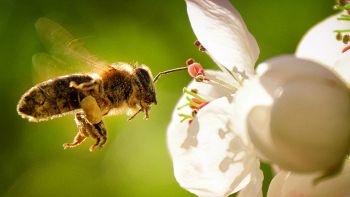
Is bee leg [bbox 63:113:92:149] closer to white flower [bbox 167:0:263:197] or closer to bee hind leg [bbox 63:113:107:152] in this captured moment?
bee hind leg [bbox 63:113:107:152]

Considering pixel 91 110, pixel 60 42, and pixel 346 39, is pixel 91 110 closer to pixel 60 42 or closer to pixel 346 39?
pixel 60 42

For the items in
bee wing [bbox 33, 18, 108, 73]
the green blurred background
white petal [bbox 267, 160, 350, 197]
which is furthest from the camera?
the green blurred background

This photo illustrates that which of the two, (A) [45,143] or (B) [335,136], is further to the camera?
(A) [45,143]

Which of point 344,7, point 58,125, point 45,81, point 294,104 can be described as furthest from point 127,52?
point 294,104

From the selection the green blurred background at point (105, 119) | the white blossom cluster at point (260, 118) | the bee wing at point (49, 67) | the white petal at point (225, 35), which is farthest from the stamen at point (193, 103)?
the green blurred background at point (105, 119)

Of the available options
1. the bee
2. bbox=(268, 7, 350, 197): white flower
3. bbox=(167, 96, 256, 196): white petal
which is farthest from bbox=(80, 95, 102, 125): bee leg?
bbox=(268, 7, 350, 197): white flower

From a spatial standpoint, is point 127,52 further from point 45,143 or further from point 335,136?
point 335,136
